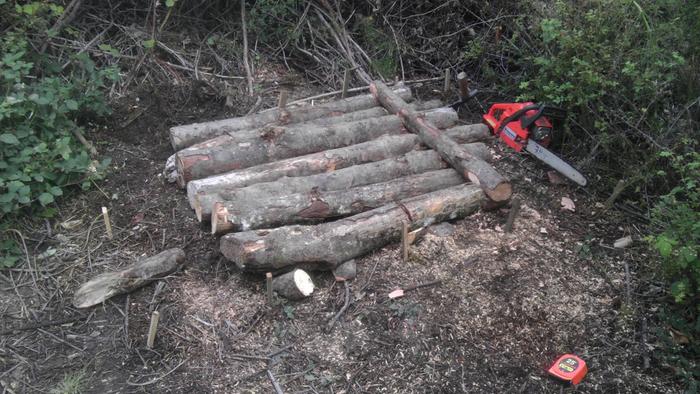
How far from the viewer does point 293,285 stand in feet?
12.5

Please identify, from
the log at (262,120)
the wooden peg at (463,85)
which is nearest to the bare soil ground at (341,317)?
the log at (262,120)

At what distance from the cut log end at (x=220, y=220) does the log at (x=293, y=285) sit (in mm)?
564

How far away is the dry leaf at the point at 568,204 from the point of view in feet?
16.4

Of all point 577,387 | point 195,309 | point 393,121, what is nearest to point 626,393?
point 577,387

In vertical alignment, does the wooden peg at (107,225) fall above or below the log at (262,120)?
below

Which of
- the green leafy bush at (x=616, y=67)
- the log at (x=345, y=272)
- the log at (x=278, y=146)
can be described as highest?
the green leafy bush at (x=616, y=67)

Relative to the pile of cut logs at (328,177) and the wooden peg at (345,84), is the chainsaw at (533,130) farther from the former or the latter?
the wooden peg at (345,84)

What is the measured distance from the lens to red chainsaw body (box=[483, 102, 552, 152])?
17.6ft

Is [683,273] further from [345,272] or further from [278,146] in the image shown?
[278,146]

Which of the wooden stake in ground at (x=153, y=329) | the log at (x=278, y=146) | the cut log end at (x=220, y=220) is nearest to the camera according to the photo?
the wooden stake in ground at (x=153, y=329)

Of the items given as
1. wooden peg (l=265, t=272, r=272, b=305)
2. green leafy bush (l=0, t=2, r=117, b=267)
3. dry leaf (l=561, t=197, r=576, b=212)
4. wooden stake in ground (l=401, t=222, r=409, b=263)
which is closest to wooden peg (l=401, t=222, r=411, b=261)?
wooden stake in ground (l=401, t=222, r=409, b=263)

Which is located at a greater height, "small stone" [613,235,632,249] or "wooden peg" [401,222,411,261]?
"wooden peg" [401,222,411,261]

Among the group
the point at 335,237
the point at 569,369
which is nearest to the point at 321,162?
the point at 335,237

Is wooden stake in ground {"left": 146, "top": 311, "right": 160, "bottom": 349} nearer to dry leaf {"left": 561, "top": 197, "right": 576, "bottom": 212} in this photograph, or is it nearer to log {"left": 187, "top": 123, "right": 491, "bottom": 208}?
log {"left": 187, "top": 123, "right": 491, "bottom": 208}
